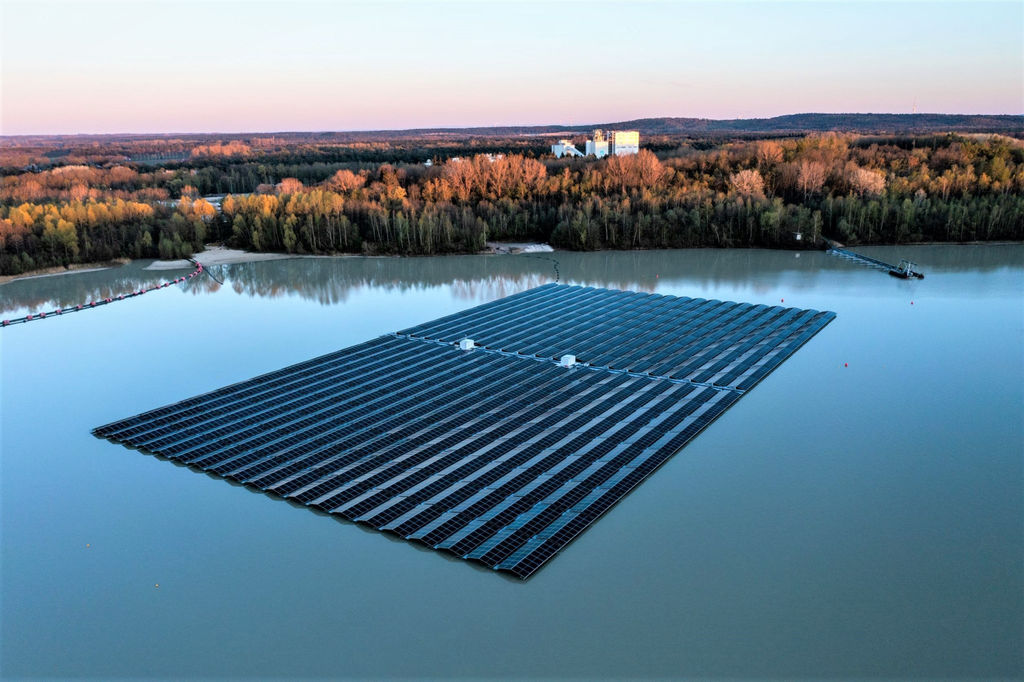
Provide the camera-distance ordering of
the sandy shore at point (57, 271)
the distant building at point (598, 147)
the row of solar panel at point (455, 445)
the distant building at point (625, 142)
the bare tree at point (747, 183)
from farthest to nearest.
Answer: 1. the distant building at point (625, 142)
2. the distant building at point (598, 147)
3. the bare tree at point (747, 183)
4. the sandy shore at point (57, 271)
5. the row of solar panel at point (455, 445)

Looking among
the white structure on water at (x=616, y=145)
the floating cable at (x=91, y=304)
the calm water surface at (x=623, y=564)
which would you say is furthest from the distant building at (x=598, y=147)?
the calm water surface at (x=623, y=564)

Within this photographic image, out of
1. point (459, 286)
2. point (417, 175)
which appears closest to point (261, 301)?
point (459, 286)

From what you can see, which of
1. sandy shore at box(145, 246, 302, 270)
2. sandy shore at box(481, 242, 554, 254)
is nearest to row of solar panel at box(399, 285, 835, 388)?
sandy shore at box(481, 242, 554, 254)

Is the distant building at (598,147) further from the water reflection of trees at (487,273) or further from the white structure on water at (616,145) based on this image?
the water reflection of trees at (487,273)

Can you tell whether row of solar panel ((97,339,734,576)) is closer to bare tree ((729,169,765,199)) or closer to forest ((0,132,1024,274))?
forest ((0,132,1024,274))

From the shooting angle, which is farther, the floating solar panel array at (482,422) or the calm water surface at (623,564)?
the floating solar panel array at (482,422)

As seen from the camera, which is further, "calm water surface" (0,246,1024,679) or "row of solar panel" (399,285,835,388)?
"row of solar panel" (399,285,835,388)
